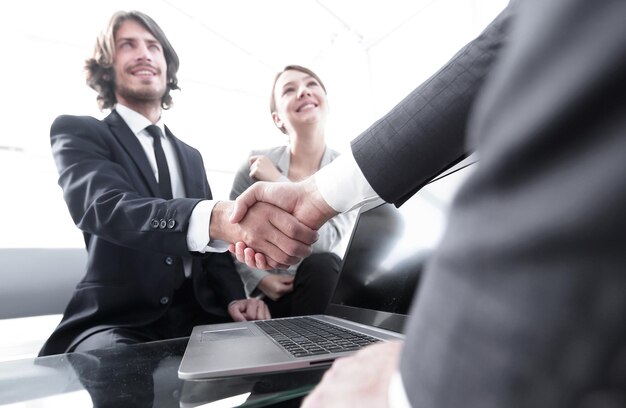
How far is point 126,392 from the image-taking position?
379 millimetres

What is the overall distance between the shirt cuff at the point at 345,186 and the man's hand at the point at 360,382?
1.30 ft

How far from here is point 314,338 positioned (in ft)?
1.69

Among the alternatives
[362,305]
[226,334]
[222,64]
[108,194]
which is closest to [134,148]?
[108,194]

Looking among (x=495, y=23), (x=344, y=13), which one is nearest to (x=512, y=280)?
(x=495, y=23)

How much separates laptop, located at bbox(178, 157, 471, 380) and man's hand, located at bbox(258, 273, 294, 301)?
0.27m

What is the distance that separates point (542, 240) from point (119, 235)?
81 centimetres

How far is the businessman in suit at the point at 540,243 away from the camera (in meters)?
0.11

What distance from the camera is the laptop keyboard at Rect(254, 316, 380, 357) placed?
1.42ft

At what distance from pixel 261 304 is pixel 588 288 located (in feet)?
3.11

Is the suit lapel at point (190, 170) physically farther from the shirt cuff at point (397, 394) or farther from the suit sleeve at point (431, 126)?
the shirt cuff at point (397, 394)

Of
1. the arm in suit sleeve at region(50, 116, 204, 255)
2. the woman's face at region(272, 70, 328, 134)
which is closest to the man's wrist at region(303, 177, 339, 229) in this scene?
the arm in suit sleeve at region(50, 116, 204, 255)

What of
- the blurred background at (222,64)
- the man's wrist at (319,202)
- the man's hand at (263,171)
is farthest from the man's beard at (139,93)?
the man's wrist at (319,202)

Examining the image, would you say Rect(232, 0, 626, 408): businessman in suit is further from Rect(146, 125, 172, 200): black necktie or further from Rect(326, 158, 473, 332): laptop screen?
Rect(146, 125, 172, 200): black necktie

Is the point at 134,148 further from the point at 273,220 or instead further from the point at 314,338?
the point at 314,338
